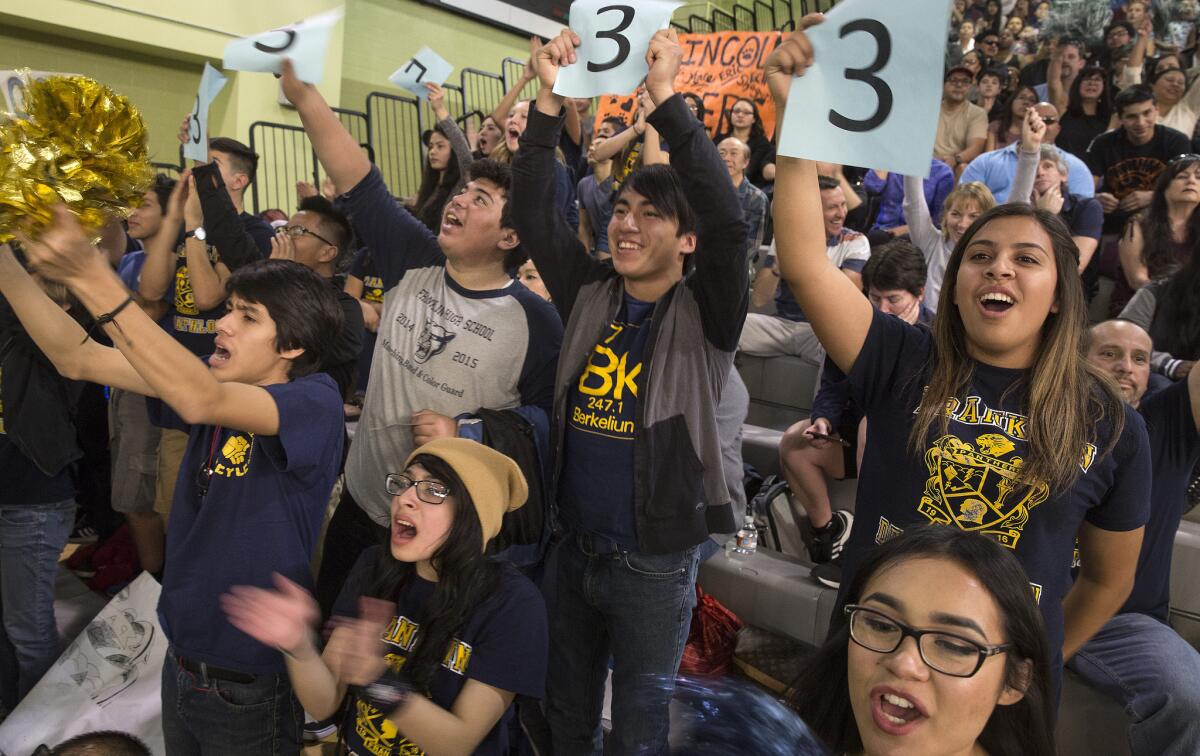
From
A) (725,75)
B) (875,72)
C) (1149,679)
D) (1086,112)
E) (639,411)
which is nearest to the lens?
(875,72)

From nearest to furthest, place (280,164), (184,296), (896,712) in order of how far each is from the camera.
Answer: (896,712) → (184,296) → (280,164)

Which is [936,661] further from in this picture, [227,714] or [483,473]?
[227,714]

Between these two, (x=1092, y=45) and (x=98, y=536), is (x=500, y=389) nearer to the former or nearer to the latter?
(x=98, y=536)

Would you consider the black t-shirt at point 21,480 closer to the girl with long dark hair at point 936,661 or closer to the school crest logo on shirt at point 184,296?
the school crest logo on shirt at point 184,296

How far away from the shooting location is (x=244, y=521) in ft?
6.04

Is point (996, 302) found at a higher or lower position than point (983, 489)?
higher

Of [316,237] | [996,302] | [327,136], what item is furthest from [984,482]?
[316,237]

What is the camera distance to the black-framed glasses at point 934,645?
111 cm

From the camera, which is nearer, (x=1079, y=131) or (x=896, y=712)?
(x=896, y=712)

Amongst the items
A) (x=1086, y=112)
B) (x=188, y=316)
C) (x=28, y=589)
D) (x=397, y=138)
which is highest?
(x=1086, y=112)

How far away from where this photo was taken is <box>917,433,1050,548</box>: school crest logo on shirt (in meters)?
1.56

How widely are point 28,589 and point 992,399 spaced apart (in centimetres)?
282

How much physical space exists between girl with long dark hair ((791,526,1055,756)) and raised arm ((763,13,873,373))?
0.51 meters

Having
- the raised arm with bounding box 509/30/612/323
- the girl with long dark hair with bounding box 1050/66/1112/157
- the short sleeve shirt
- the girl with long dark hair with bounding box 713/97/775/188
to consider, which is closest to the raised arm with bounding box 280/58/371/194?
the raised arm with bounding box 509/30/612/323
